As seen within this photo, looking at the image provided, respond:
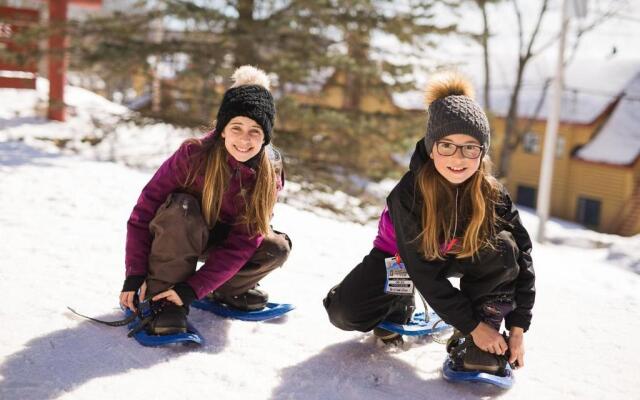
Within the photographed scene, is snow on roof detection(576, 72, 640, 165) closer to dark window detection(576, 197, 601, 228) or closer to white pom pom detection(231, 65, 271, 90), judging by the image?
dark window detection(576, 197, 601, 228)

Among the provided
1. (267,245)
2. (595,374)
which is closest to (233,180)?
(267,245)

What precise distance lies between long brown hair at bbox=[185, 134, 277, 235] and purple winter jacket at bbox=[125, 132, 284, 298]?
3 centimetres

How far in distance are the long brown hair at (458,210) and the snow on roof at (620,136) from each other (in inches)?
838

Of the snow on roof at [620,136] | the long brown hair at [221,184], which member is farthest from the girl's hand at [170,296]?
the snow on roof at [620,136]

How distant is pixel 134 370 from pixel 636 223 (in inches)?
835

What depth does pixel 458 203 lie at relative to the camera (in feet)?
7.04

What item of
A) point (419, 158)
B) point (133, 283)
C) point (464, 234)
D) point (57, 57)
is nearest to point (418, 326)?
point (464, 234)

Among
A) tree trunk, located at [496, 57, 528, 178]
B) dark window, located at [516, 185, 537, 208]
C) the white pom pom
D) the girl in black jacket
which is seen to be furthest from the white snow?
dark window, located at [516, 185, 537, 208]

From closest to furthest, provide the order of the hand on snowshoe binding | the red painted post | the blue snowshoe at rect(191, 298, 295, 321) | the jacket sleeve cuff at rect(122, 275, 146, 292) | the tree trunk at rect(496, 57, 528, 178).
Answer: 1. the hand on snowshoe binding
2. the jacket sleeve cuff at rect(122, 275, 146, 292)
3. the blue snowshoe at rect(191, 298, 295, 321)
4. the red painted post
5. the tree trunk at rect(496, 57, 528, 178)

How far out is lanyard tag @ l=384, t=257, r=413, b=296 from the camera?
2301mm

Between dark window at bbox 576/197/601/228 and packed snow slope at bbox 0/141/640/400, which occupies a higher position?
packed snow slope at bbox 0/141/640/400

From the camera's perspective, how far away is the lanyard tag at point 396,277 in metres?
2.30

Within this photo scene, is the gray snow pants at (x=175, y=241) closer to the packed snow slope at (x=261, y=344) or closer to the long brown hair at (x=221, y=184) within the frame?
the long brown hair at (x=221, y=184)

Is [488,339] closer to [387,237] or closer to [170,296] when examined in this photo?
[387,237]
